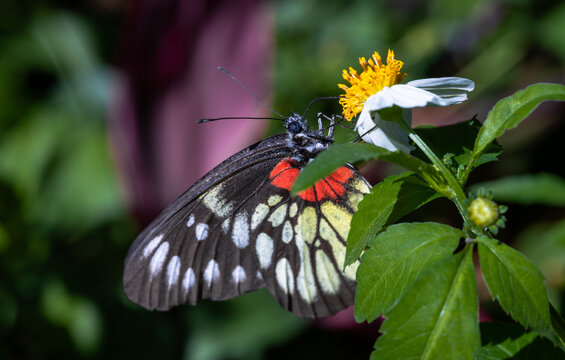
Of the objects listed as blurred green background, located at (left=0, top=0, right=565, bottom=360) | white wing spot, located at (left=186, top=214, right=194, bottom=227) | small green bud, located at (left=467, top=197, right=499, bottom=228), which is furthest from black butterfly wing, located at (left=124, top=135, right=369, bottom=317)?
blurred green background, located at (left=0, top=0, right=565, bottom=360)

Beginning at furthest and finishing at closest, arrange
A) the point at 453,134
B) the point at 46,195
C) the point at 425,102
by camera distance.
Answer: the point at 46,195, the point at 453,134, the point at 425,102

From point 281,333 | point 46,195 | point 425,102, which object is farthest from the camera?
point 46,195

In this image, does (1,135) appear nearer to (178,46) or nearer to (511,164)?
(178,46)

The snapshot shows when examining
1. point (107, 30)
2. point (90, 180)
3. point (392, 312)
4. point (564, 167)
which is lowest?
point (564, 167)

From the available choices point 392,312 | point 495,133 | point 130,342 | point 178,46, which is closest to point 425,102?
point 495,133

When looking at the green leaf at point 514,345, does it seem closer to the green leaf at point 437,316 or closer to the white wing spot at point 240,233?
the green leaf at point 437,316

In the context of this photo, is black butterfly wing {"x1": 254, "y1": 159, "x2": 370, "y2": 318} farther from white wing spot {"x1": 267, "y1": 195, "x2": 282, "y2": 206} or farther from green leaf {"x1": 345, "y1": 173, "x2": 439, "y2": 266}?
green leaf {"x1": 345, "y1": 173, "x2": 439, "y2": 266}
